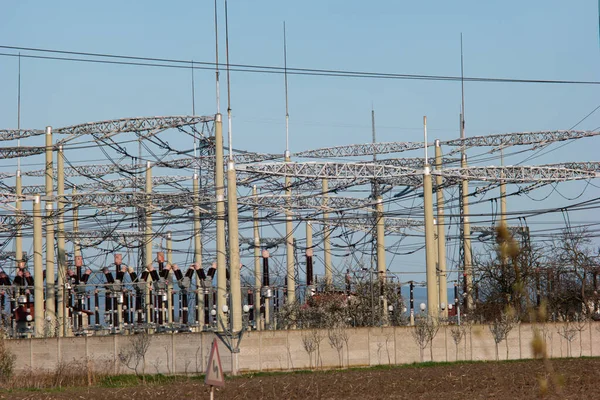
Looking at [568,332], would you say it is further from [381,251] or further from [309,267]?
[309,267]

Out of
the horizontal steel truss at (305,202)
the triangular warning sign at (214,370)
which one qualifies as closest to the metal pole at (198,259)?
the horizontal steel truss at (305,202)

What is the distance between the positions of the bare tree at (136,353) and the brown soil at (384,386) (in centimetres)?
332


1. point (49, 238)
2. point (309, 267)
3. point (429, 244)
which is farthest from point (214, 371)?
point (309, 267)

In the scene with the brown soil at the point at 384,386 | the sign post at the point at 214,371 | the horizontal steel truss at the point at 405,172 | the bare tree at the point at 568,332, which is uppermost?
the horizontal steel truss at the point at 405,172

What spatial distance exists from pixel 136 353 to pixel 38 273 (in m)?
6.51

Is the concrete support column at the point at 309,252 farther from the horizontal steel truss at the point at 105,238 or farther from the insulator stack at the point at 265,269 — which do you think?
the horizontal steel truss at the point at 105,238

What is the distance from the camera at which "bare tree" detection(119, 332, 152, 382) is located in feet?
107

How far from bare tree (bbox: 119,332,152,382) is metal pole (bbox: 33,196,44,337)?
197 inches

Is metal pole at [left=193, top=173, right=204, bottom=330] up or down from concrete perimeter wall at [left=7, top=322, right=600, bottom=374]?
up

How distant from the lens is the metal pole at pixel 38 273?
36.2m

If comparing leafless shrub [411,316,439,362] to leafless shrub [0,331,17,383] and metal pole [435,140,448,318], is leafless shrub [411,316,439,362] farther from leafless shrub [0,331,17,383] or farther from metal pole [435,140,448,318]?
leafless shrub [0,331,17,383]

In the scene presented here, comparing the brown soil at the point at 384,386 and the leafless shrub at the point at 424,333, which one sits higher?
the leafless shrub at the point at 424,333

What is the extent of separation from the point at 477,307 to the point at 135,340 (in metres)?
27.4

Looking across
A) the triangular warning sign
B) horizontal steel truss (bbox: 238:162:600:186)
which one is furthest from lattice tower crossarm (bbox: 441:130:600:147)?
the triangular warning sign
